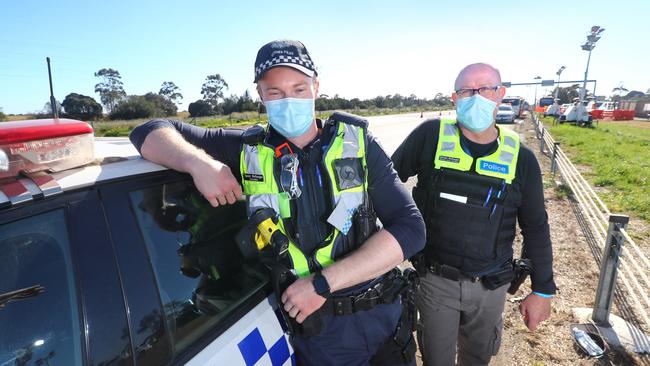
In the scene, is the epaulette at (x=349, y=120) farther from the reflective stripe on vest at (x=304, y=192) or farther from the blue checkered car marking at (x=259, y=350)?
the blue checkered car marking at (x=259, y=350)

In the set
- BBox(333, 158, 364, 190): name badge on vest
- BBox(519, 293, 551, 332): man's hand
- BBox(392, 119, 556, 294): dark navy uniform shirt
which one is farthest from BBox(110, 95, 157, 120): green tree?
BBox(519, 293, 551, 332): man's hand

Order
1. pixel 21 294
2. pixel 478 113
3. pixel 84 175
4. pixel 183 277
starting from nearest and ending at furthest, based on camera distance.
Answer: pixel 21 294
pixel 84 175
pixel 183 277
pixel 478 113

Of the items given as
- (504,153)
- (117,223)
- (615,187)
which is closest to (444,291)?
(504,153)

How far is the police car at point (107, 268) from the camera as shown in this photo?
3.39ft

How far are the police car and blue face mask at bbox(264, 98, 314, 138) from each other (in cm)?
54

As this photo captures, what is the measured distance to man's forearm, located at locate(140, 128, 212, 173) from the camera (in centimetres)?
157

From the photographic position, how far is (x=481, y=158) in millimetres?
2305

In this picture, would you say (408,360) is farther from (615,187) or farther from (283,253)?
(615,187)

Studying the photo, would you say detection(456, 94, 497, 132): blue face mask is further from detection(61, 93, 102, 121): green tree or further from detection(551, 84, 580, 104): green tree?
detection(551, 84, 580, 104): green tree

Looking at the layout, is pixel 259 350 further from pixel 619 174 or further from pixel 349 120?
pixel 619 174

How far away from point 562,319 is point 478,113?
8.21 ft

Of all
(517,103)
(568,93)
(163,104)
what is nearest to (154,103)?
(163,104)

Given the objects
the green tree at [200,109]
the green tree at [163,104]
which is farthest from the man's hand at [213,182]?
the green tree at [200,109]

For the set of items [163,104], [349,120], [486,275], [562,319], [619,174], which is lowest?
[562,319]
